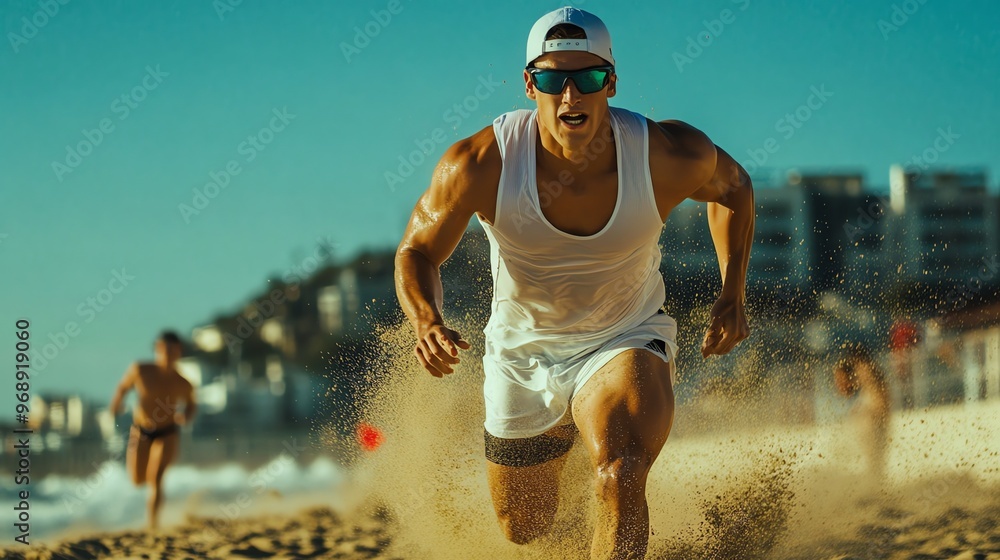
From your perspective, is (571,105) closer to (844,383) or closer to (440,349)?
(440,349)

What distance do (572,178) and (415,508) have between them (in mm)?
3414

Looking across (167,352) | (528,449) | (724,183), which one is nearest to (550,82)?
(724,183)

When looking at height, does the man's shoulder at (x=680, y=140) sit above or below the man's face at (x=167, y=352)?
above

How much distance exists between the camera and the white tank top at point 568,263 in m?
4.28

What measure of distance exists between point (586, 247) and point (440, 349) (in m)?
0.90

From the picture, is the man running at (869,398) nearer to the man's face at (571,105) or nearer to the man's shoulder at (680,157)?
the man's shoulder at (680,157)

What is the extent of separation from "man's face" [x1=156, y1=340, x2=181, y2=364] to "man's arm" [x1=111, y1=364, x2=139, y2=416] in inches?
11.1

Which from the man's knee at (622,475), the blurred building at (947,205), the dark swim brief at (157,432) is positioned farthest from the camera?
the blurred building at (947,205)

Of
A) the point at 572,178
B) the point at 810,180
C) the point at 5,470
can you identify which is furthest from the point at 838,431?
the point at 810,180

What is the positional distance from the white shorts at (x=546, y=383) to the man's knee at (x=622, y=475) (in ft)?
1.82

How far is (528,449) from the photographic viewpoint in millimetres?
5004

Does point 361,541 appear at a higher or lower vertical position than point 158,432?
lower

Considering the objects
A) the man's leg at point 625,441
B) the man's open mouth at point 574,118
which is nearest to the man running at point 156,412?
A: the man's leg at point 625,441

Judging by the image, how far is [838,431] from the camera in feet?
25.9
